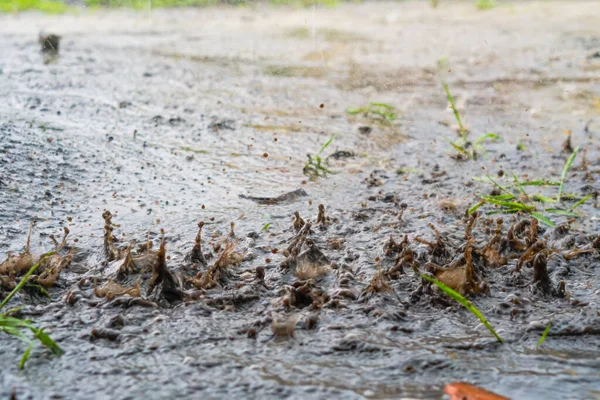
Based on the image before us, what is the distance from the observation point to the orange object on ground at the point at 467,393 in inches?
71.5

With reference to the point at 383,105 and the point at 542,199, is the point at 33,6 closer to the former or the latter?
the point at 383,105

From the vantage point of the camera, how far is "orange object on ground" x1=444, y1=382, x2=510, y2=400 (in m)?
1.82

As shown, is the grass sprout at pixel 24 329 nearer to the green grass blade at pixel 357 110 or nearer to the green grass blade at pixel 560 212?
the green grass blade at pixel 560 212

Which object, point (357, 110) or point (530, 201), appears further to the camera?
point (357, 110)

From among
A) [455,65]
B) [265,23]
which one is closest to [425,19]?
[265,23]

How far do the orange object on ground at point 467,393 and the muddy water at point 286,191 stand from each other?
0.04m

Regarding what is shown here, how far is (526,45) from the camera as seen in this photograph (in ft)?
24.6

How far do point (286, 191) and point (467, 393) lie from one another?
6.16ft

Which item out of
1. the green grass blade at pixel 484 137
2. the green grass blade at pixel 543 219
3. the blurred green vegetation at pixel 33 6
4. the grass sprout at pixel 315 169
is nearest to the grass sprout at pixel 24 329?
the grass sprout at pixel 315 169

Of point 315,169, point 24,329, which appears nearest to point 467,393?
point 24,329

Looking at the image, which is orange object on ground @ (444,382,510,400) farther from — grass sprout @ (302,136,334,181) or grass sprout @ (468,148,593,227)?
grass sprout @ (302,136,334,181)

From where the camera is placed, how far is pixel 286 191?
139 inches

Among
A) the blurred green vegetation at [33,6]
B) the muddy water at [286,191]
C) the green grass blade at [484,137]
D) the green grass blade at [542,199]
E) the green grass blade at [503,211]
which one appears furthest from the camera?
the blurred green vegetation at [33,6]

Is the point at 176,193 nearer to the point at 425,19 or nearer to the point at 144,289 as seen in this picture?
the point at 144,289
